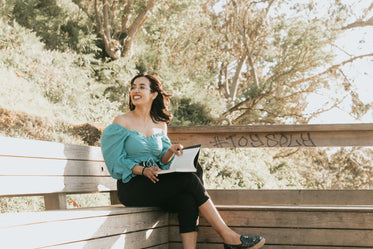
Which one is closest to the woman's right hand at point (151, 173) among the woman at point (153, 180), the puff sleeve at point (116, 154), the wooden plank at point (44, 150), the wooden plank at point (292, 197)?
the woman at point (153, 180)

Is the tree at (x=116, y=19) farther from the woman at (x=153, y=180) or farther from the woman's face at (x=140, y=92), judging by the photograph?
the woman at (x=153, y=180)

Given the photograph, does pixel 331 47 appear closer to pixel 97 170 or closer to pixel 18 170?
pixel 97 170

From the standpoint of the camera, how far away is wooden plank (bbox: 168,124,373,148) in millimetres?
3924

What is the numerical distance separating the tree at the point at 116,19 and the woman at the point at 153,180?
7.66 metres

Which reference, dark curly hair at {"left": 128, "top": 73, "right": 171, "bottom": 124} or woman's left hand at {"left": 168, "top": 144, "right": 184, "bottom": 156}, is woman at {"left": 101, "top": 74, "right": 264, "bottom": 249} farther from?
dark curly hair at {"left": 128, "top": 73, "right": 171, "bottom": 124}

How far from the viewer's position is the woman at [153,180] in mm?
3043

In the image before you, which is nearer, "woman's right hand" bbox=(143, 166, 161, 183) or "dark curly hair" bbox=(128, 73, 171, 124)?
"woman's right hand" bbox=(143, 166, 161, 183)

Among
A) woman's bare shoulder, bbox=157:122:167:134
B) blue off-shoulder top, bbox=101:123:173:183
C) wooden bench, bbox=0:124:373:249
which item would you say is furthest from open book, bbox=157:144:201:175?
woman's bare shoulder, bbox=157:122:167:134

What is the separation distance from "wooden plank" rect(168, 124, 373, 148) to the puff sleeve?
954 millimetres

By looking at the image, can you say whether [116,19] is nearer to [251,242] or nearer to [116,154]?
[116,154]

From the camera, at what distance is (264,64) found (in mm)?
14984

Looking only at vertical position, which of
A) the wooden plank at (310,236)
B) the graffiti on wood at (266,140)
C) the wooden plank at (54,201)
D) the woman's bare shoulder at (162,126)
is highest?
the woman's bare shoulder at (162,126)

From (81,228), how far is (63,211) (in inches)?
8.1

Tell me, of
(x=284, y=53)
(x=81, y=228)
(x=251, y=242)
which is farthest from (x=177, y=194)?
(x=284, y=53)
